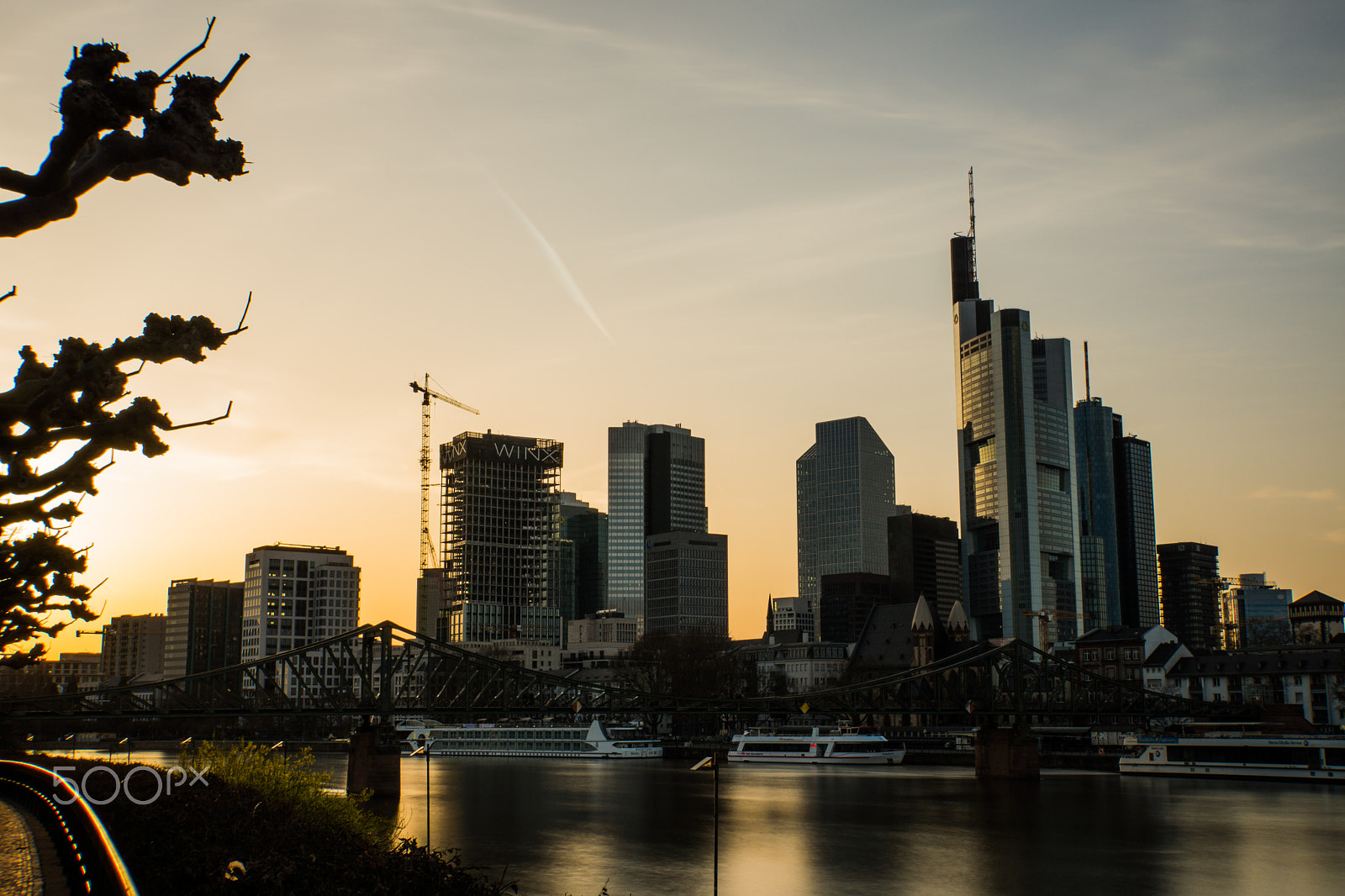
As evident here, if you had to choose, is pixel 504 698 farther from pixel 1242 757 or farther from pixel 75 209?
pixel 75 209

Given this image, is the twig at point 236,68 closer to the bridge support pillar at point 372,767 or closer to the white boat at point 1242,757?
the bridge support pillar at point 372,767

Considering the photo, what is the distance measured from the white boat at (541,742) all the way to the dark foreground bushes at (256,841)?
10856 centimetres

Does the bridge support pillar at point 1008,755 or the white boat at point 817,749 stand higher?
the bridge support pillar at point 1008,755

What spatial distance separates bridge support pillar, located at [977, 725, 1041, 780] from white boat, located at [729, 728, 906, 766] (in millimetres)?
28074

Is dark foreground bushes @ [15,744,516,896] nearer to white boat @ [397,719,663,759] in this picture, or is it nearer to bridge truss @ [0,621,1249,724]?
bridge truss @ [0,621,1249,724]

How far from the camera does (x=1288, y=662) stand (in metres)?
148

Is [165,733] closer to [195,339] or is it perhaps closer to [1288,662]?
[1288,662]

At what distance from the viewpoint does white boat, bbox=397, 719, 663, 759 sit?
157 metres

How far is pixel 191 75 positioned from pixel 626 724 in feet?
603

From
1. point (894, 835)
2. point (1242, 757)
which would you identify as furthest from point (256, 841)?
point (1242, 757)

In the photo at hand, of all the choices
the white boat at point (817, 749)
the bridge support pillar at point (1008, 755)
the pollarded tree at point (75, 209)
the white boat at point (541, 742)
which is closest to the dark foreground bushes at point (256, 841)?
the pollarded tree at point (75, 209)

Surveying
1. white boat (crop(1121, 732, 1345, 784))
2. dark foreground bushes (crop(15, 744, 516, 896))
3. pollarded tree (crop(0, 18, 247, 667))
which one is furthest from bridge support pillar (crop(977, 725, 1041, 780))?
pollarded tree (crop(0, 18, 247, 667))

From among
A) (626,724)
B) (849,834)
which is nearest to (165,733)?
(626,724)

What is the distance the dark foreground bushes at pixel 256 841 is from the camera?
24.0 metres
